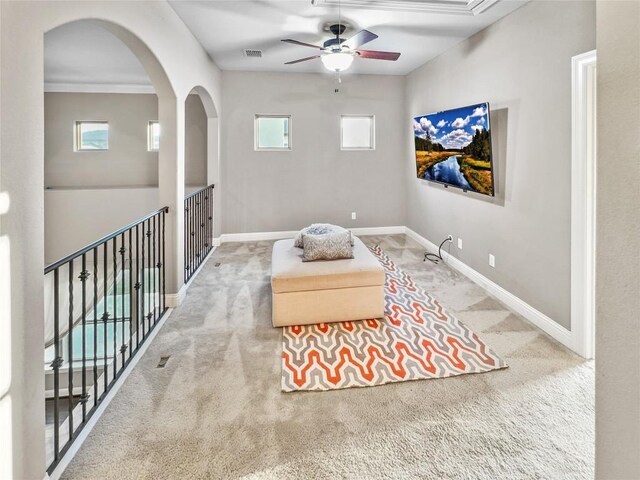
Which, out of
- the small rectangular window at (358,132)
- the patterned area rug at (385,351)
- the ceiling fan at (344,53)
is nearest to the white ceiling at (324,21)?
the ceiling fan at (344,53)

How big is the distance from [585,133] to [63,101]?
804 centimetres

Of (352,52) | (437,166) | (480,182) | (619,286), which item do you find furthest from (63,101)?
(619,286)

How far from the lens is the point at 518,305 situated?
12.4ft

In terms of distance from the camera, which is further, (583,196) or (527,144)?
(527,144)

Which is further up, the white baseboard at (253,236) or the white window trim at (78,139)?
the white window trim at (78,139)

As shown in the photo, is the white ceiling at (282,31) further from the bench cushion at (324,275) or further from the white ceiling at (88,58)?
the bench cushion at (324,275)

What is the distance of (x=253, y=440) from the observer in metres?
2.10

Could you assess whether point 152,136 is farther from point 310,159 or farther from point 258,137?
point 310,159

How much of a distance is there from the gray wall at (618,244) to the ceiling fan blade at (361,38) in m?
2.99

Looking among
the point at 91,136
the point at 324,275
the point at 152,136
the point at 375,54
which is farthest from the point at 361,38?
the point at 91,136

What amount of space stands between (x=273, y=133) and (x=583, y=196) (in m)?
5.08

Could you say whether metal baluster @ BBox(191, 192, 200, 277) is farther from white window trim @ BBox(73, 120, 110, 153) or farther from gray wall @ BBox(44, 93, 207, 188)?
white window trim @ BBox(73, 120, 110, 153)

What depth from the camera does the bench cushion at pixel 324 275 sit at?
3420mm

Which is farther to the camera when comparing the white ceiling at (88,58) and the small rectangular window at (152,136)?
the small rectangular window at (152,136)
